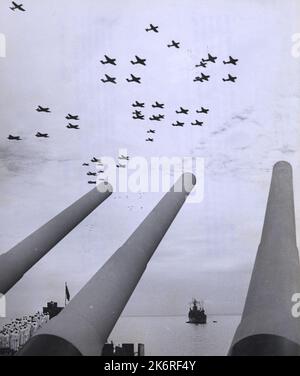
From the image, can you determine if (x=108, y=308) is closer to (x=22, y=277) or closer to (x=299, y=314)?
(x=299, y=314)

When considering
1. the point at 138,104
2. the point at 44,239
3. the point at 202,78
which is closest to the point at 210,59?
the point at 202,78

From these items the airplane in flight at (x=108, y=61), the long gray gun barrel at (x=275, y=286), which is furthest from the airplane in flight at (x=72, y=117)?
the long gray gun barrel at (x=275, y=286)

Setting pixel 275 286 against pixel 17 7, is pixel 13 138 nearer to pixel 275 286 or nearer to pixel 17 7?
pixel 17 7

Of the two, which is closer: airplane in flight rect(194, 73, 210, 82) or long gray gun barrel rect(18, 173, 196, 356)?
long gray gun barrel rect(18, 173, 196, 356)

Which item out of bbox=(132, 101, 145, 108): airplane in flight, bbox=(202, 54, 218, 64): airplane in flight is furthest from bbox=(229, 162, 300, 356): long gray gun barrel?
bbox=(132, 101, 145, 108): airplane in flight

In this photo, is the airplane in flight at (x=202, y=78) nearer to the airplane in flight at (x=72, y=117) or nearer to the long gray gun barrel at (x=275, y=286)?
the long gray gun barrel at (x=275, y=286)

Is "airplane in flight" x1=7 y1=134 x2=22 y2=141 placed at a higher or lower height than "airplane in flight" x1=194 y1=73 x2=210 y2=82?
lower

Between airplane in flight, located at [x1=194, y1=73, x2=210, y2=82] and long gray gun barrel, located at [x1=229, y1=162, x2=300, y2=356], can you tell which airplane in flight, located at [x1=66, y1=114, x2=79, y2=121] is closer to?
airplane in flight, located at [x1=194, y1=73, x2=210, y2=82]
